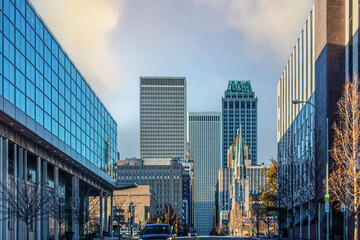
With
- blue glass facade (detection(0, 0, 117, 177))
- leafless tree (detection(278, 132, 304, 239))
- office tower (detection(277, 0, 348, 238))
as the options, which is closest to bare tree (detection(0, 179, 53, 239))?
blue glass facade (detection(0, 0, 117, 177))

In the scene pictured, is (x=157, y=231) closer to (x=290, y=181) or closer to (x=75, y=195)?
(x=290, y=181)

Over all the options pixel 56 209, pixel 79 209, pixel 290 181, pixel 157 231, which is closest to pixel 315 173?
pixel 290 181

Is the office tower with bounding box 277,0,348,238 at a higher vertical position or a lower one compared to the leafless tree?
higher

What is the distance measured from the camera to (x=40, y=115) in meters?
44.2

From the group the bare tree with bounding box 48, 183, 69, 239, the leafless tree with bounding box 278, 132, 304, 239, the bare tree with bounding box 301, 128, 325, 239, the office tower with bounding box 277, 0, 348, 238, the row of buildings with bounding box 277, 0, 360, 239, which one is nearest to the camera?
the bare tree with bounding box 301, 128, 325, 239

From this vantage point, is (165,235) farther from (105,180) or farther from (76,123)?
(105,180)

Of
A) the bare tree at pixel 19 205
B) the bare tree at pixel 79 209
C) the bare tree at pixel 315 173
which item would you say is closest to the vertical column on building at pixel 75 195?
the bare tree at pixel 79 209

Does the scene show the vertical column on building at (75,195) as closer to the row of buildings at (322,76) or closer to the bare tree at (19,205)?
the bare tree at (19,205)

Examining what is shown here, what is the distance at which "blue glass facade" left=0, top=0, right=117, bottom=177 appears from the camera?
36344 millimetres

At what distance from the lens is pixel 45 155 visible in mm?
48219

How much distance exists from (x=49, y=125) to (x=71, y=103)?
1026 centimetres

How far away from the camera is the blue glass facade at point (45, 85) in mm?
36344

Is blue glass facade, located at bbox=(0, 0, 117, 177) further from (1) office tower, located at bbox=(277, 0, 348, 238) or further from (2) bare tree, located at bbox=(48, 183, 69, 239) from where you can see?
(1) office tower, located at bbox=(277, 0, 348, 238)

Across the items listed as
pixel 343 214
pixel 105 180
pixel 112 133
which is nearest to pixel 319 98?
pixel 343 214
